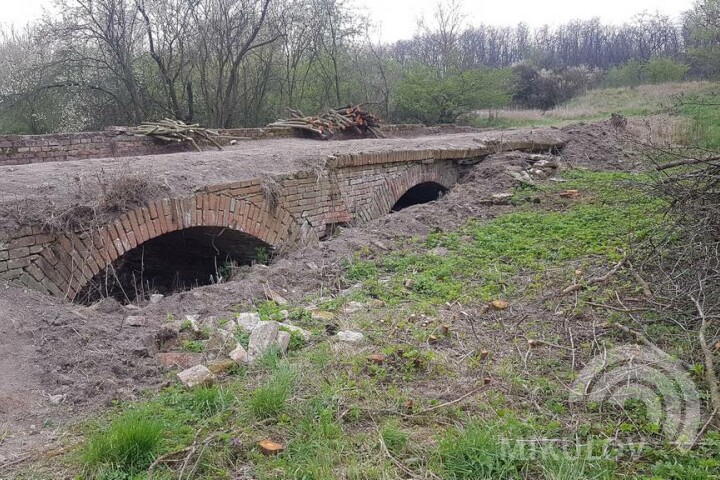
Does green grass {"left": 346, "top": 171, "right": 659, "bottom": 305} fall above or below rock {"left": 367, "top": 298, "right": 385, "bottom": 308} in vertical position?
above

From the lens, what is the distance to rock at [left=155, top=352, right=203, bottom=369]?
10.8 ft

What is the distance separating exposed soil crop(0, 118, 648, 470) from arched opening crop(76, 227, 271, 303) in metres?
0.83

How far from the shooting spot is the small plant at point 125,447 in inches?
90.0

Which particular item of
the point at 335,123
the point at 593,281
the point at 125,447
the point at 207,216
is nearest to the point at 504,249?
the point at 593,281

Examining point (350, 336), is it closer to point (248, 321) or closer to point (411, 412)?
point (248, 321)

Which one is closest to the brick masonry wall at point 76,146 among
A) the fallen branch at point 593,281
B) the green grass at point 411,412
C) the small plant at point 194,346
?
the green grass at point 411,412

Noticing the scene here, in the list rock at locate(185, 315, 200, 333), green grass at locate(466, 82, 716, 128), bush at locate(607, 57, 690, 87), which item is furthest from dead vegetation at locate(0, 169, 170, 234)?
bush at locate(607, 57, 690, 87)

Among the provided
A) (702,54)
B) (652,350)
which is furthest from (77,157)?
(702,54)

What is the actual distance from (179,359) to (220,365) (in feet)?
1.08

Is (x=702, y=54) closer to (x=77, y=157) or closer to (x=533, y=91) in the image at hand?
(x=533, y=91)

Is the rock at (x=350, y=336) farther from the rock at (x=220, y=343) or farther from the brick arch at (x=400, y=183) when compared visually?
the brick arch at (x=400, y=183)

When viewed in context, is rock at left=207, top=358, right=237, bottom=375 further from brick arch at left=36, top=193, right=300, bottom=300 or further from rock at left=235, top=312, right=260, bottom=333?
brick arch at left=36, top=193, right=300, bottom=300

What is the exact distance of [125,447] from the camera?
2344 mm

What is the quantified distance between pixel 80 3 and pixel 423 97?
13733 millimetres
